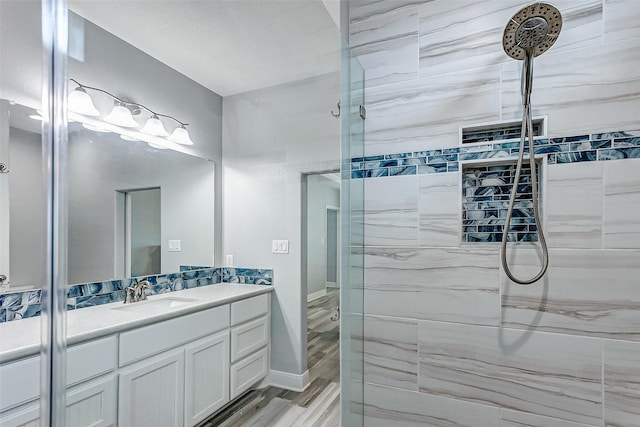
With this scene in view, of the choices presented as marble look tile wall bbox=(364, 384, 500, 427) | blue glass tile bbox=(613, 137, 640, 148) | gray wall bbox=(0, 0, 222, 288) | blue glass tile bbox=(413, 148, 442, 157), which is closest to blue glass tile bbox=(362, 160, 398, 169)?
blue glass tile bbox=(413, 148, 442, 157)

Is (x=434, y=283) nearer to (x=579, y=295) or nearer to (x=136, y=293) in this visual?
(x=579, y=295)

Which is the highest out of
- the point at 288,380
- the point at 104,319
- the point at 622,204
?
the point at 622,204

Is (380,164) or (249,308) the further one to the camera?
(380,164)

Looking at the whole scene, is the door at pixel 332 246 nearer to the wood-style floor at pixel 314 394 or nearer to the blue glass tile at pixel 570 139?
the wood-style floor at pixel 314 394

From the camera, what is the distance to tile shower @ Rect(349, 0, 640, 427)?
1.22m

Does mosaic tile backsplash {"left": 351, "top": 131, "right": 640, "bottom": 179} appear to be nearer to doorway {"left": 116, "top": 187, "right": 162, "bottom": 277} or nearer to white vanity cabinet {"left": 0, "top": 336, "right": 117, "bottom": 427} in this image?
doorway {"left": 116, "top": 187, "right": 162, "bottom": 277}

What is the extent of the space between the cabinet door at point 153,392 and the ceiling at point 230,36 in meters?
1.01

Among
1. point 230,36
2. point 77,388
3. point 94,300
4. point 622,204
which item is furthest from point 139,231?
point 622,204

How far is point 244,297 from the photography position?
1.33 metres

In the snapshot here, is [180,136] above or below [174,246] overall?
above

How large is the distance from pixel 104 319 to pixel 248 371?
2.06ft

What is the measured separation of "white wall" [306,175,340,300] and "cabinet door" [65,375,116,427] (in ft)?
2.69

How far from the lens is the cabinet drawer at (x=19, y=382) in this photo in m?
0.74

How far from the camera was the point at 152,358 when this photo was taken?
1013mm
